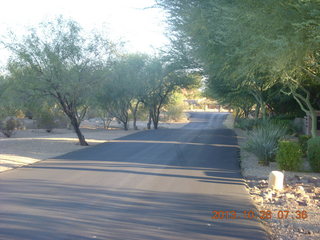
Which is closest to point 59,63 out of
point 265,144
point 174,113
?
point 265,144

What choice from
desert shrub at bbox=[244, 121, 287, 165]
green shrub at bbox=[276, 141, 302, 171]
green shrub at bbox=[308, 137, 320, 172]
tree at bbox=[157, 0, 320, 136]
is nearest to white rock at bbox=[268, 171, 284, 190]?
tree at bbox=[157, 0, 320, 136]

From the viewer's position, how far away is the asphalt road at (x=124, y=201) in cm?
593

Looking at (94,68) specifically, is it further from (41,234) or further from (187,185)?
(41,234)

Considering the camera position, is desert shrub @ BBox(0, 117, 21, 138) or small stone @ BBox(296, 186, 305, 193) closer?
small stone @ BBox(296, 186, 305, 193)

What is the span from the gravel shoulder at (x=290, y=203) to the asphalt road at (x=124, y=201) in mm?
304

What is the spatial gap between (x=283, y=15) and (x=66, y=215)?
583cm

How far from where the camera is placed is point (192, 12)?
1041 cm

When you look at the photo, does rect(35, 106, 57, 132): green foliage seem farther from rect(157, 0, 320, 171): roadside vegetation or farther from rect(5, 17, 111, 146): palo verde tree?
rect(157, 0, 320, 171): roadside vegetation

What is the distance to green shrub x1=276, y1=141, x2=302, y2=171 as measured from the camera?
1212 cm

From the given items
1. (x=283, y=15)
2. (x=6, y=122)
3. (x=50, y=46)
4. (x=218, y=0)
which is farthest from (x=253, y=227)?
(x=6, y=122)

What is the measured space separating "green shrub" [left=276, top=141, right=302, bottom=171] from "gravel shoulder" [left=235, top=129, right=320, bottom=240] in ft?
1.14

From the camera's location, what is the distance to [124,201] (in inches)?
309

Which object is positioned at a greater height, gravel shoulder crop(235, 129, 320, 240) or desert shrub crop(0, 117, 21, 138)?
desert shrub crop(0, 117, 21, 138)
